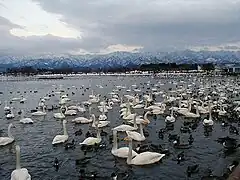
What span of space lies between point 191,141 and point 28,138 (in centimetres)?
931

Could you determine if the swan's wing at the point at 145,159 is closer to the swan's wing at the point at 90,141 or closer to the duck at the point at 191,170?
the duck at the point at 191,170

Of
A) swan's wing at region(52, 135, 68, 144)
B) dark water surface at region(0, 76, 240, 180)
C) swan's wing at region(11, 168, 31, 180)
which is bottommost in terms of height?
dark water surface at region(0, 76, 240, 180)

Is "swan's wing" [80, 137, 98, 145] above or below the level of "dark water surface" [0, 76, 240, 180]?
above

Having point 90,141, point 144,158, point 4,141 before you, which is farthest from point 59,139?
point 144,158

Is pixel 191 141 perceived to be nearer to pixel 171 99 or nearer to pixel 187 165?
pixel 187 165

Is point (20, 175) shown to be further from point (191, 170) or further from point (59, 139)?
point (59, 139)

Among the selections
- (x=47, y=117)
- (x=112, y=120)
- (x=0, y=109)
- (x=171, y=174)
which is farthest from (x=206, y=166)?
(x=0, y=109)

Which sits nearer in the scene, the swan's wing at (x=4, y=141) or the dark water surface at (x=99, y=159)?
the dark water surface at (x=99, y=159)

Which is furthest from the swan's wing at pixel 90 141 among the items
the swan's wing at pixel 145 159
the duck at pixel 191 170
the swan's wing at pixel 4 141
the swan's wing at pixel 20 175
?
the swan's wing at pixel 20 175

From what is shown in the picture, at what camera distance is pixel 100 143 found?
1947cm

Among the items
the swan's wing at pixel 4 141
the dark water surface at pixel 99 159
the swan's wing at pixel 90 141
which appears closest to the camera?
the dark water surface at pixel 99 159

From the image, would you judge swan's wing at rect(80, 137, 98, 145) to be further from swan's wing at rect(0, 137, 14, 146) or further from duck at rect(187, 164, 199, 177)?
A: duck at rect(187, 164, 199, 177)

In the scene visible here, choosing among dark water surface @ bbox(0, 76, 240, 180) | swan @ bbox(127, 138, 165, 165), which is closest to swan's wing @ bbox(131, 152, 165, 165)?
swan @ bbox(127, 138, 165, 165)

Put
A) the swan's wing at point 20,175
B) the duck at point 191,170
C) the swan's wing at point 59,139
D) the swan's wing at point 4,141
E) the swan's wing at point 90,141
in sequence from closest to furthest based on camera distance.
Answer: the swan's wing at point 20,175
the duck at point 191,170
the swan's wing at point 90,141
the swan's wing at point 59,139
the swan's wing at point 4,141
